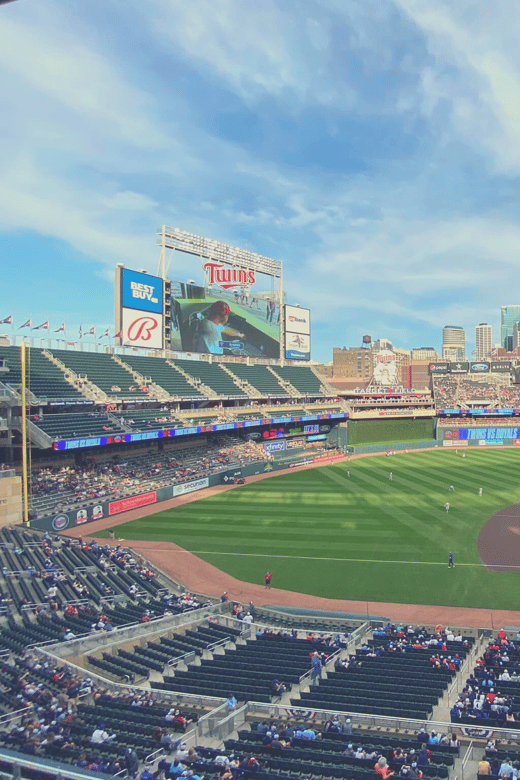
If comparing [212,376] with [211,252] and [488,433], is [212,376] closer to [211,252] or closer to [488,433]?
[211,252]

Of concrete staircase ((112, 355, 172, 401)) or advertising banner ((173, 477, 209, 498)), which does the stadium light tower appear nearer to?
concrete staircase ((112, 355, 172, 401))

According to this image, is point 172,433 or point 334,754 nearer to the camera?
point 334,754

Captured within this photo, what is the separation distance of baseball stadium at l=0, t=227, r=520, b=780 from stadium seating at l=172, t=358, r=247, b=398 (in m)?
0.40

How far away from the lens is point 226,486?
5053 cm

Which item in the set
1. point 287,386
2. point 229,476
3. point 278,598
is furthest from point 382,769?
point 287,386

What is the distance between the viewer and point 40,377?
46.3 metres

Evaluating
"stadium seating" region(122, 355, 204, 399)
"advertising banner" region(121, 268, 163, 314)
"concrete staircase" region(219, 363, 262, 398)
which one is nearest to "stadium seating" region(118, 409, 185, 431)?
"stadium seating" region(122, 355, 204, 399)

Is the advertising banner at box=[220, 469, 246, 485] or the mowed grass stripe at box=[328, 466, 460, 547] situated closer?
the mowed grass stripe at box=[328, 466, 460, 547]

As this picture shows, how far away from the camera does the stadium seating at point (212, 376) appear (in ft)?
214

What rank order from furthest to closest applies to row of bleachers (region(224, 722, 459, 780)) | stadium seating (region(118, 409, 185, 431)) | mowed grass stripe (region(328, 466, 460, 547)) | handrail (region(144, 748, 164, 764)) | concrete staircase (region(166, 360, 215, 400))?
concrete staircase (region(166, 360, 215, 400))
stadium seating (region(118, 409, 185, 431))
mowed grass stripe (region(328, 466, 460, 547))
handrail (region(144, 748, 164, 764))
row of bleachers (region(224, 722, 459, 780))

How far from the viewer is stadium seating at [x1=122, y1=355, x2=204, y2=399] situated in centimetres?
5900

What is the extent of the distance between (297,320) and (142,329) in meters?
28.2

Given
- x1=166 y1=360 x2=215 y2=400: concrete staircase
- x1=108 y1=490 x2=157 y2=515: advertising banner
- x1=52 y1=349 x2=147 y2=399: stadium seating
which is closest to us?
x1=108 y1=490 x2=157 y2=515: advertising banner

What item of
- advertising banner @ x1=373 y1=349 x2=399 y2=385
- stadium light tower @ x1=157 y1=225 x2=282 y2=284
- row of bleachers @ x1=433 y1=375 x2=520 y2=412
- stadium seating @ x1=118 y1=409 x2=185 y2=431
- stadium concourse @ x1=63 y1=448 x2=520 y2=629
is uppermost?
stadium light tower @ x1=157 y1=225 x2=282 y2=284
